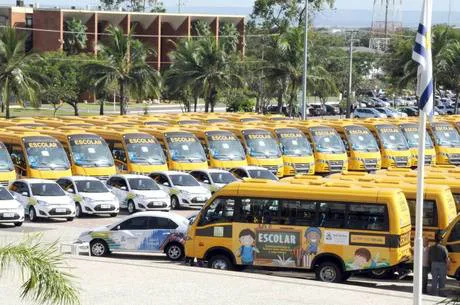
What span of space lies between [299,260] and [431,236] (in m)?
3.01

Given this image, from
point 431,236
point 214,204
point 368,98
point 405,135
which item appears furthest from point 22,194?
point 368,98

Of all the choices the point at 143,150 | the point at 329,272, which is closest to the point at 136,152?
the point at 143,150

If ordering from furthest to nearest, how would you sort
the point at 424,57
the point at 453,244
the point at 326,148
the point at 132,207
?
1. the point at 326,148
2. the point at 132,207
3. the point at 453,244
4. the point at 424,57

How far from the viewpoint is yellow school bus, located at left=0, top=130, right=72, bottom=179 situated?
124 feet

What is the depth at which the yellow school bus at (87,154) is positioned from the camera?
1544 inches

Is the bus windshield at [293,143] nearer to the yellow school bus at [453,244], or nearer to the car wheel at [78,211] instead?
the car wheel at [78,211]

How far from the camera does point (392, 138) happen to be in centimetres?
4741

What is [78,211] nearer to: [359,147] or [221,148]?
[221,148]

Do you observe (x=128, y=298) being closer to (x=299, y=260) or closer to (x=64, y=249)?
(x=299, y=260)

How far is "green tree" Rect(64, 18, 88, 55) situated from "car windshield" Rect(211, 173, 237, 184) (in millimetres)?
55367

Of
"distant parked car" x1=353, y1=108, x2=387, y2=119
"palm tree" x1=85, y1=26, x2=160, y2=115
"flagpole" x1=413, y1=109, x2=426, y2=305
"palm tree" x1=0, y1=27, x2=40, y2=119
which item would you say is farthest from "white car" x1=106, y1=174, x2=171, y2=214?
"distant parked car" x1=353, y1=108, x2=387, y2=119

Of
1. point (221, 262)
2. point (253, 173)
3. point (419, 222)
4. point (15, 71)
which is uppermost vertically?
point (15, 71)

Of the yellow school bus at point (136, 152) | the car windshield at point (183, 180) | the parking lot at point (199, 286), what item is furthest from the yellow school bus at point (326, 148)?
the parking lot at point (199, 286)

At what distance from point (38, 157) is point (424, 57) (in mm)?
22448
